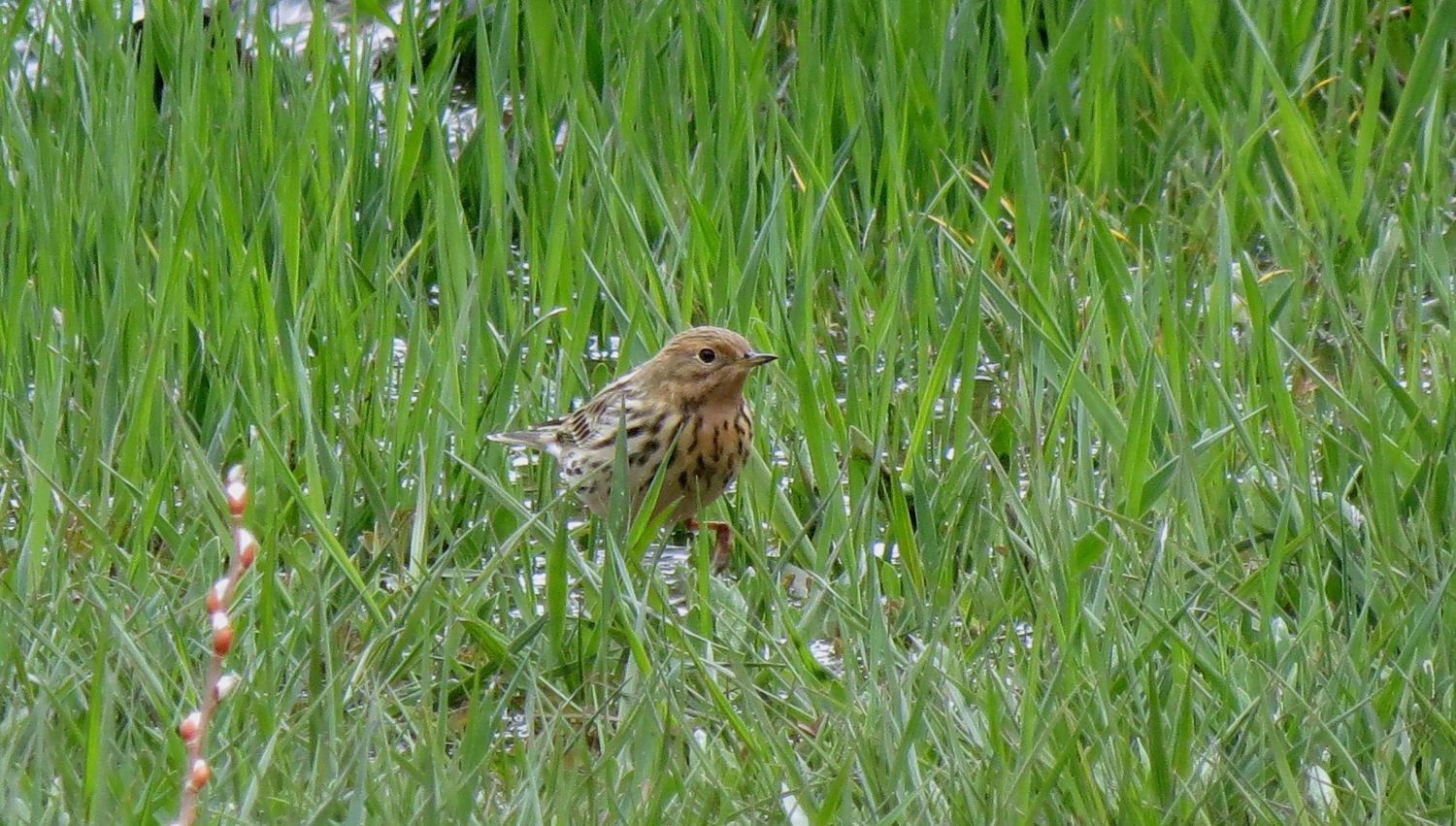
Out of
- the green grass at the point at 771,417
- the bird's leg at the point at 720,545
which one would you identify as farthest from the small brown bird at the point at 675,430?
the green grass at the point at 771,417

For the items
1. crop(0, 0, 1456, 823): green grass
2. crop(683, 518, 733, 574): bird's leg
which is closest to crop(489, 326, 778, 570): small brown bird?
crop(683, 518, 733, 574): bird's leg

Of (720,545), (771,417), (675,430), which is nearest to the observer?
(720,545)

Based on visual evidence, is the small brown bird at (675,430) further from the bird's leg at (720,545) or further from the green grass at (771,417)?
the green grass at (771,417)

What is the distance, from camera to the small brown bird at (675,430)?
466cm

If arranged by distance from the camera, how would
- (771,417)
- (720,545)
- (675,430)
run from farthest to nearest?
(771,417) → (675,430) → (720,545)

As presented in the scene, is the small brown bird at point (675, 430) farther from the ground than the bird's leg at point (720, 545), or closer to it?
farther from the ground

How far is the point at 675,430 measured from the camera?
15.6 feet

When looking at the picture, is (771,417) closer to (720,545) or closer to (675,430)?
(675,430)

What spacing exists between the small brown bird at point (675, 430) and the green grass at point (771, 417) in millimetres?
129

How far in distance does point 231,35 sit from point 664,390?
1758mm

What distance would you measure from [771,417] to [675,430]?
514 mm

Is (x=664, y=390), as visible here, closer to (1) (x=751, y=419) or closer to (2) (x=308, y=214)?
(1) (x=751, y=419)

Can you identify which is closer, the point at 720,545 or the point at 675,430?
the point at 720,545

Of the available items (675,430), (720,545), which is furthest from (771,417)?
(720,545)
